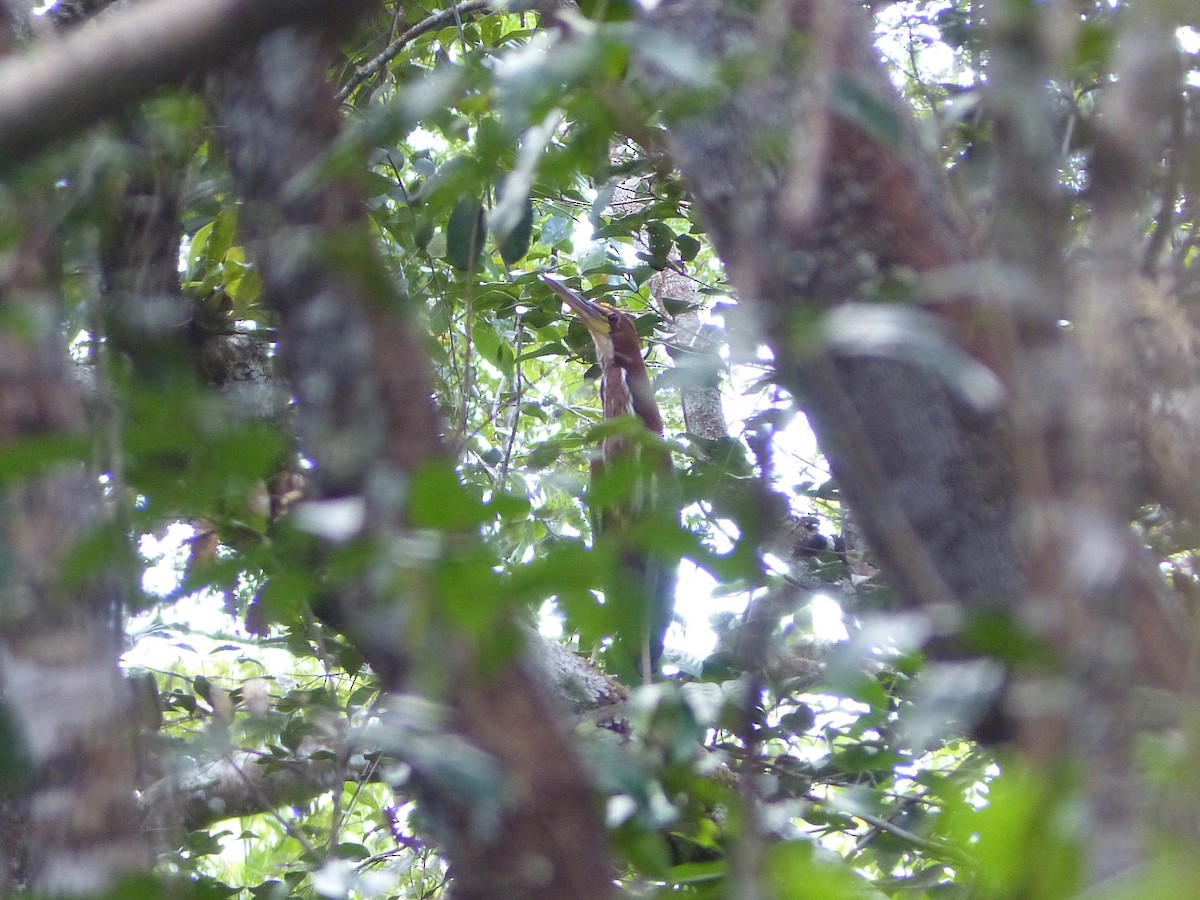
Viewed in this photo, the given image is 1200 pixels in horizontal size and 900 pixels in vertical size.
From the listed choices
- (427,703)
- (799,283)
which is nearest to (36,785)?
(427,703)

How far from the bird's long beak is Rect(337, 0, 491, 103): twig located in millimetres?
754

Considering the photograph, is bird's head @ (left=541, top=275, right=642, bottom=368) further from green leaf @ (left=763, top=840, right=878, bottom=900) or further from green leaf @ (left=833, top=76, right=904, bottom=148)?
green leaf @ (left=763, top=840, right=878, bottom=900)

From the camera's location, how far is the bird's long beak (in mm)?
3131

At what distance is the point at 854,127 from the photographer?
1229 millimetres

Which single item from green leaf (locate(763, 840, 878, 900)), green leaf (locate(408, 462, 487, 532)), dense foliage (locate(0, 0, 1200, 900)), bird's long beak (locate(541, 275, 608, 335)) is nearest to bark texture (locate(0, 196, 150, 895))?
dense foliage (locate(0, 0, 1200, 900))

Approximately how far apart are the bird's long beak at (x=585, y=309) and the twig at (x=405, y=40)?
75cm

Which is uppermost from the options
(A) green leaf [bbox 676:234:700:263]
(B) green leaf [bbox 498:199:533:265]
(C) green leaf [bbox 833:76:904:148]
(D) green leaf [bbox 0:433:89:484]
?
(A) green leaf [bbox 676:234:700:263]

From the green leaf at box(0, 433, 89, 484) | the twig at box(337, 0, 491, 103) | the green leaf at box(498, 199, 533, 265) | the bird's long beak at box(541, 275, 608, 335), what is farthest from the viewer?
the bird's long beak at box(541, 275, 608, 335)

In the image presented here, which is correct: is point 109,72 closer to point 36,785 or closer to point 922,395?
point 36,785

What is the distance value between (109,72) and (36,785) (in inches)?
20.1

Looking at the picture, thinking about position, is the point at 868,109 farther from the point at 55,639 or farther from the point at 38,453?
the point at 55,639

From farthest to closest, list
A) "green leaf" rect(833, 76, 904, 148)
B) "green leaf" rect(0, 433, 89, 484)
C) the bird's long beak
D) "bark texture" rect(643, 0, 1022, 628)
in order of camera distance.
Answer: the bird's long beak
"bark texture" rect(643, 0, 1022, 628)
"green leaf" rect(833, 76, 904, 148)
"green leaf" rect(0, 433, 89, 484)

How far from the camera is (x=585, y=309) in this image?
10.9 ft

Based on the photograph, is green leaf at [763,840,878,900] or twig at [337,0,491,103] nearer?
green leaf at [763,840,878,900]
